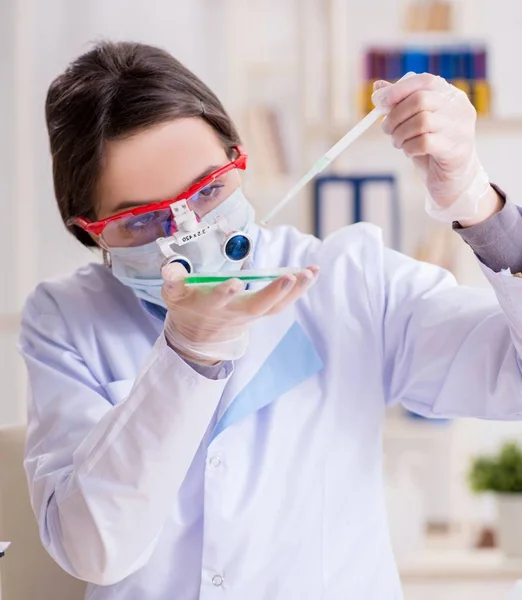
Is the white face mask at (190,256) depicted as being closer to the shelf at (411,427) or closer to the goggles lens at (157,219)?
the goggles lens at (157,219)

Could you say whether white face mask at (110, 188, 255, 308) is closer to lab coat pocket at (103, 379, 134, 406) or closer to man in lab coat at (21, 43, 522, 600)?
Answer: man in lab coat at (21, 43, 522, 600)

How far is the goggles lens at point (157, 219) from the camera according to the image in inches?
43.1

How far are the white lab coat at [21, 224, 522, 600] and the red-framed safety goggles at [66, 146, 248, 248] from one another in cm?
15

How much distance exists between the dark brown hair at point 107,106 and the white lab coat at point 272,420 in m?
0.17

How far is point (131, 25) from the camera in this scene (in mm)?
3186

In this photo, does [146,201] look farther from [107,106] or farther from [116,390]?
[116,390]

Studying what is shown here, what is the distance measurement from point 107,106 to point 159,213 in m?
0.16

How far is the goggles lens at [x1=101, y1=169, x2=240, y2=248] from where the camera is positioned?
1.09m

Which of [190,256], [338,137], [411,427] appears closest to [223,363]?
[190,256]

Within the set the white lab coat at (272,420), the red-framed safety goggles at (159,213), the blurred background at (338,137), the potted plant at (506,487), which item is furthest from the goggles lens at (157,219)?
the potted plant at (506,487)

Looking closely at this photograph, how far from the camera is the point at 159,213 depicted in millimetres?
1090

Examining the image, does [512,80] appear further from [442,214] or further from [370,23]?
[442,214]

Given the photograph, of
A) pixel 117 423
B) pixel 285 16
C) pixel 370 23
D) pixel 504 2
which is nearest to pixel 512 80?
pixel 504 2

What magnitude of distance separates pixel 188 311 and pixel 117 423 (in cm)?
18
